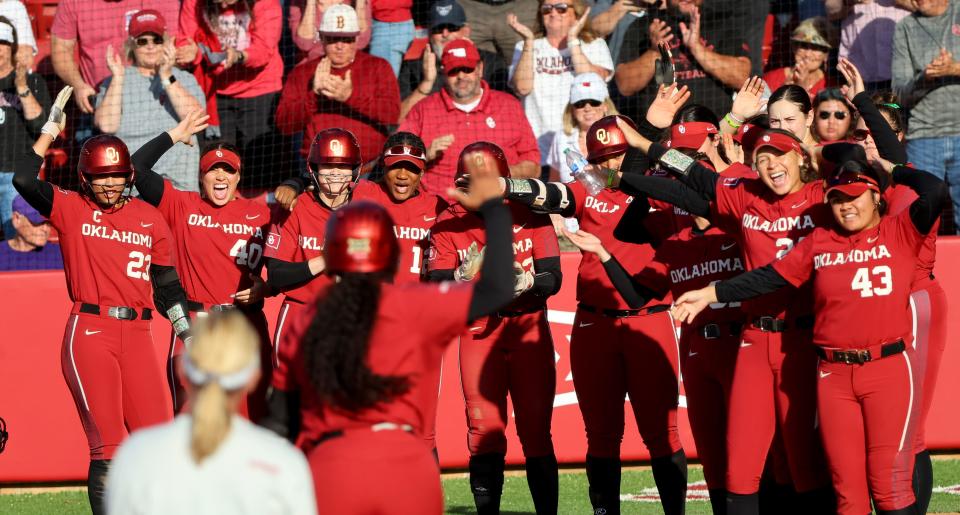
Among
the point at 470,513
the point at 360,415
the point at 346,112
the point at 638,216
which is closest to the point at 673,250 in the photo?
the point at 638,216

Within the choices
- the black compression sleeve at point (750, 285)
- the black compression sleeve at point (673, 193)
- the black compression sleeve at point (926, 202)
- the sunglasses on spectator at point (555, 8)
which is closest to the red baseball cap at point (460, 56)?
the sunglasses on spectator at point (555, 8)

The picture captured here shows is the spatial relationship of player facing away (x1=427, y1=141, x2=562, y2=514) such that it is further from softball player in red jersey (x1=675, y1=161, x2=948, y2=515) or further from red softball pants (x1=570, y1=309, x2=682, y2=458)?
softball player in red jersey (x1=675, y1=161, x2=948, y2=515)

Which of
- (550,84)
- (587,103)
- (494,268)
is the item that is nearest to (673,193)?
(494,268)

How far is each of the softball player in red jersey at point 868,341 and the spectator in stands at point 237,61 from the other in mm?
6357

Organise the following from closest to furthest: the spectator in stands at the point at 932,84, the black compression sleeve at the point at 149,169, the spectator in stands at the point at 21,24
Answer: the black compression sleeve at the point at 149,169, the spectator in stands at the point at 932,84, the spectator in stands at the point at 21,24

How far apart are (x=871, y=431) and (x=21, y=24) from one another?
9.17 meters

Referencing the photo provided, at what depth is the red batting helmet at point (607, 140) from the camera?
6852mm

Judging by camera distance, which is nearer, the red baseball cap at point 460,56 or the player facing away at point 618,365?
the player facing away at point 618,365

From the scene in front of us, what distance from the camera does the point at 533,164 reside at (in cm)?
977

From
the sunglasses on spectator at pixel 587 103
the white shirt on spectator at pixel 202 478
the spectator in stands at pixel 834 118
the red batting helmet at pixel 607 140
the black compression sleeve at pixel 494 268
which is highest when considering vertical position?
the sunglasses on spectator at pixel 587 103

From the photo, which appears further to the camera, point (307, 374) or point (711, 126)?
point (711, 126)

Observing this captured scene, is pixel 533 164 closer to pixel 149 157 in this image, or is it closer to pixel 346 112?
pixel 346 112

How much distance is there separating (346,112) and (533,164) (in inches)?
70.6

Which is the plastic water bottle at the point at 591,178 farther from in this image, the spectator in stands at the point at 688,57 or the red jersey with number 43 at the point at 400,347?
the spectator in stands at the point at 688,57
